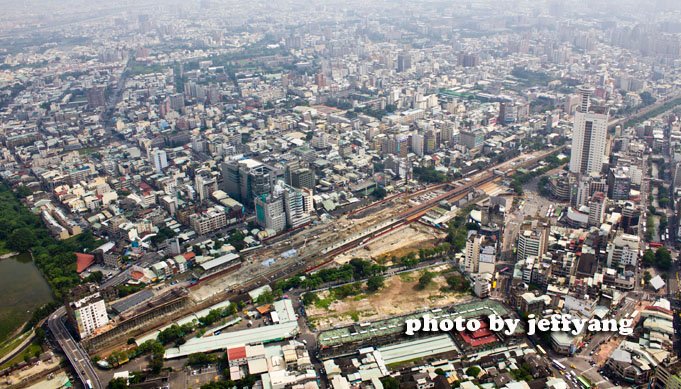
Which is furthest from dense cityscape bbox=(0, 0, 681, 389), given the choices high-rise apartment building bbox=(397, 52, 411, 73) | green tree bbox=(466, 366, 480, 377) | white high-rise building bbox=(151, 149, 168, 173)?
high-rise apartment building bbox=(397, 52, 411, 73)

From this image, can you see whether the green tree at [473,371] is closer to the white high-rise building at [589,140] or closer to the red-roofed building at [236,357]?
the red-roofed building at [236,357]

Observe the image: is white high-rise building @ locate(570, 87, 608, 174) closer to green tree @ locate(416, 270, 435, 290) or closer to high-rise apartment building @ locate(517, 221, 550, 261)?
high-rise apartment building @ locate(517, 221, 550, 261)

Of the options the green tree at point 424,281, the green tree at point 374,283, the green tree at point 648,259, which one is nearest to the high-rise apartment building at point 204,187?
the green tree at point 374,283

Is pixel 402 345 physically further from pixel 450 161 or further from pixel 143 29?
pixel 143 29

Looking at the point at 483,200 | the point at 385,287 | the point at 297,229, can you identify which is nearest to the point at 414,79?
the point at 483,200

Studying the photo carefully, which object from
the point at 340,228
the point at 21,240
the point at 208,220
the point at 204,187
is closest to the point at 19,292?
the point at 21,240

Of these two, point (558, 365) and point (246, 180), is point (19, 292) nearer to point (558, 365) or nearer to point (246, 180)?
point (246, 180)
